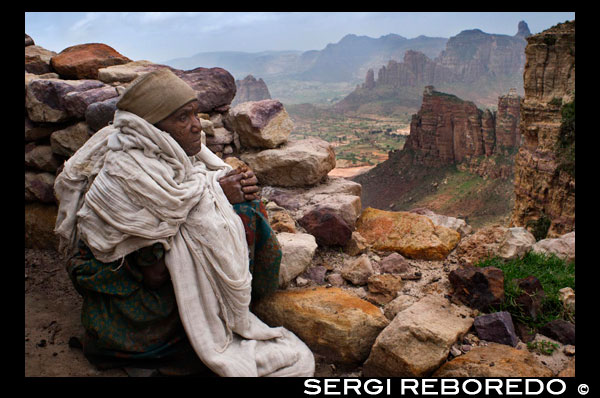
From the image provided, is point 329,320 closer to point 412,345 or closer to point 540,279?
point 412,345

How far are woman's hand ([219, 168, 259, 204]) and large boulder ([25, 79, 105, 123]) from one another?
87.8 inches

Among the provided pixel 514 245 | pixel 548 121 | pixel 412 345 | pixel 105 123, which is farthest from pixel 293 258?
pixel 548 121

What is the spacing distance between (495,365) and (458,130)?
47.2 metres

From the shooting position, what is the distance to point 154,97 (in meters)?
2.13

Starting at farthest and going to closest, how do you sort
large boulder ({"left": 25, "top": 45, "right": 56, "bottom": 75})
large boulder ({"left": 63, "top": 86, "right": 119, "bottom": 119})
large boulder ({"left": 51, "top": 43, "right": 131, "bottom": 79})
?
large boulder ({"left": 25, "top": 45, "right": 56, "bottom": 75})
large boulder ({"left": 51, "top": 43, "right": 131, "bottom": 79})
large boulder ({"left": 63, "top": 86, "right": 119, "bottom": 119})

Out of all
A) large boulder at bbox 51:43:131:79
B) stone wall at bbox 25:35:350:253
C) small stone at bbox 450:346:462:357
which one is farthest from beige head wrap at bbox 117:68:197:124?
large boulder at bbox 51:43:131:79

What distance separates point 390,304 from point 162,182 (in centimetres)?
157

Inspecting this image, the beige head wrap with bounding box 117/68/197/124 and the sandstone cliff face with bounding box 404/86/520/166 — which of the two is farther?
the sandstone cliff face with bounding box 404/86/520/166

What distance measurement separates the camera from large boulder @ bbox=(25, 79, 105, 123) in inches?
150

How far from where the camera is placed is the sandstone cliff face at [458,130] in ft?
137

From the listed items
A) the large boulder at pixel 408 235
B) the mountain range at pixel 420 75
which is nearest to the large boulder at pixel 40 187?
the large boulder at pixel 408 235

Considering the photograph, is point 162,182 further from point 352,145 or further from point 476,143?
point 352,145

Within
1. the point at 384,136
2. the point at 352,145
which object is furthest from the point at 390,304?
the point at 384,136

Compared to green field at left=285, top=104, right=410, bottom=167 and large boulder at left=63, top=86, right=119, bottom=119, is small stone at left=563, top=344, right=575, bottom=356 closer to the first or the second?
large boulder at left=63, top=86, right=119, bottom=119
